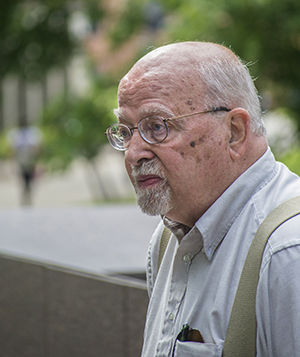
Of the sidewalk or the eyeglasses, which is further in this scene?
the sidewalk

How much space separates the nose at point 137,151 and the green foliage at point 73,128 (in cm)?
1254

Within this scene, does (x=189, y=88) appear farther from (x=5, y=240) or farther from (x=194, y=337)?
(x=5, y=240)

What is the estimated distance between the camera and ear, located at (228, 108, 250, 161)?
1.93 m

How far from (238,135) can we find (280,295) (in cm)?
45

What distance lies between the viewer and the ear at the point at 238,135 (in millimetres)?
1927

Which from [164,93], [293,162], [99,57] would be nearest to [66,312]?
[293,162]

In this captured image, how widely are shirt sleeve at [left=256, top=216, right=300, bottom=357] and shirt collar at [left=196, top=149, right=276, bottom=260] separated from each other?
20cm

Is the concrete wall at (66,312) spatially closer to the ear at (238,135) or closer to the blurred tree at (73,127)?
the ear at (238,135)

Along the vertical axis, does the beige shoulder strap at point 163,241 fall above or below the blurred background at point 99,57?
above

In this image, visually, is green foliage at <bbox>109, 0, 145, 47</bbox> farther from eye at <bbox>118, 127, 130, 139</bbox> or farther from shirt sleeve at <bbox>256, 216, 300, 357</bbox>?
shirt sleeve at <bbox>256, 216, 300, 357</bbox>

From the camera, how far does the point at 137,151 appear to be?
197cm

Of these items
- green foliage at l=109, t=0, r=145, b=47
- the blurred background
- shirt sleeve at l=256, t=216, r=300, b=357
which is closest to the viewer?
shirt sleeve at l=256, t=216, r=300, b=357

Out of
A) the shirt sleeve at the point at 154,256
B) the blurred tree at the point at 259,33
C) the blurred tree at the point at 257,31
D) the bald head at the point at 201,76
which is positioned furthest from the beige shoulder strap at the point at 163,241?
the blurred tree at the point at 259,33

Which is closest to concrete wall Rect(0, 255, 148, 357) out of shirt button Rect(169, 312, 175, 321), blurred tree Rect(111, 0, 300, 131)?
shirt button Rect(169, 312, 175, 321)
